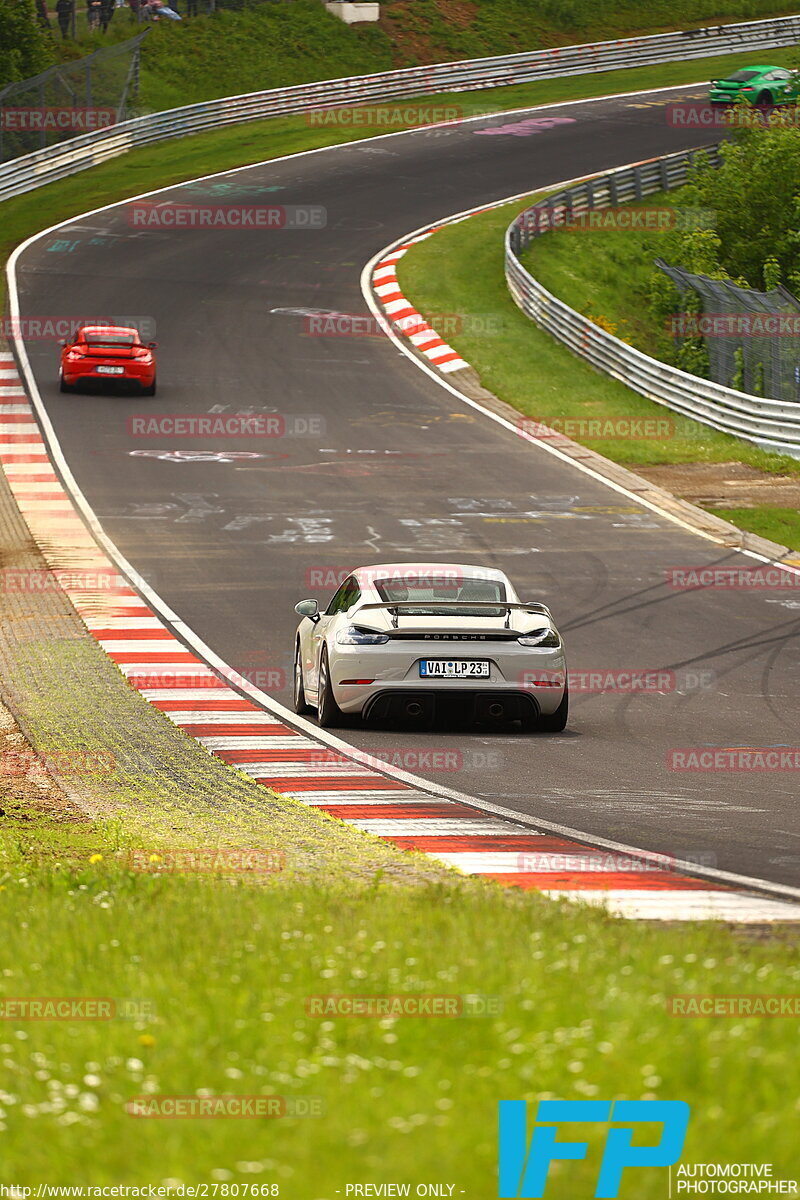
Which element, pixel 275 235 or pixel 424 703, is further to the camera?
pixel 275 235

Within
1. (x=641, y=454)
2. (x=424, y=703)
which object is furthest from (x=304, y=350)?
(x=424, y=703)

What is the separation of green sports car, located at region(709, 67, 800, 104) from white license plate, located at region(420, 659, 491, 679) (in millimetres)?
48638

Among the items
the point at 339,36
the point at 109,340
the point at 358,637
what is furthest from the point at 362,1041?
the point at 339,36

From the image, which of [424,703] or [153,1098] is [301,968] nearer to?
[153,1098]

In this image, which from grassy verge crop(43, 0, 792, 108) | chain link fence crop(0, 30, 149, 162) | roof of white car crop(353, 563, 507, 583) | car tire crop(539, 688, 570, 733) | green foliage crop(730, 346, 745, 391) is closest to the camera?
car tire crop(539, 688, 570, 733)

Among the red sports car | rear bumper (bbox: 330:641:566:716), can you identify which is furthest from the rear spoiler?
the red sports car

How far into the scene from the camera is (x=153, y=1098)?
407 centimetres

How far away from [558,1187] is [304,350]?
34.9 m

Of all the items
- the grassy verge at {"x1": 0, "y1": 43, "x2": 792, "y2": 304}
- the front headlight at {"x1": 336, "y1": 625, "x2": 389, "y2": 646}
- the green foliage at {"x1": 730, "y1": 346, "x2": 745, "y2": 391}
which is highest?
the grassy verge at {"x1": 0, "y1": 43, "x2": 792, "y2": 304}

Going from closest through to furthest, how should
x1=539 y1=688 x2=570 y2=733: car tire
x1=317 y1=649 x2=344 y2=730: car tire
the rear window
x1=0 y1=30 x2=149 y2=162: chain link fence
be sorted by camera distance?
x1=539 y1=688 x2=570 y2=733: car tire
x1=317 y1=649 x2=344 y2=730: car tire
the rear window
x1=0 y1=30 x2=149 y2=162: chain link fence

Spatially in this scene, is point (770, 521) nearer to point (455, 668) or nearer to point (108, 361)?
point (455, 668)

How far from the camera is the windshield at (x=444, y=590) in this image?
13.8 m

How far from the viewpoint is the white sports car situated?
13.0 metres

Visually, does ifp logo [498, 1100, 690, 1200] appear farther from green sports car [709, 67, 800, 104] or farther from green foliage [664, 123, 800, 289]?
green sports car [709, 67, 800, 104]
